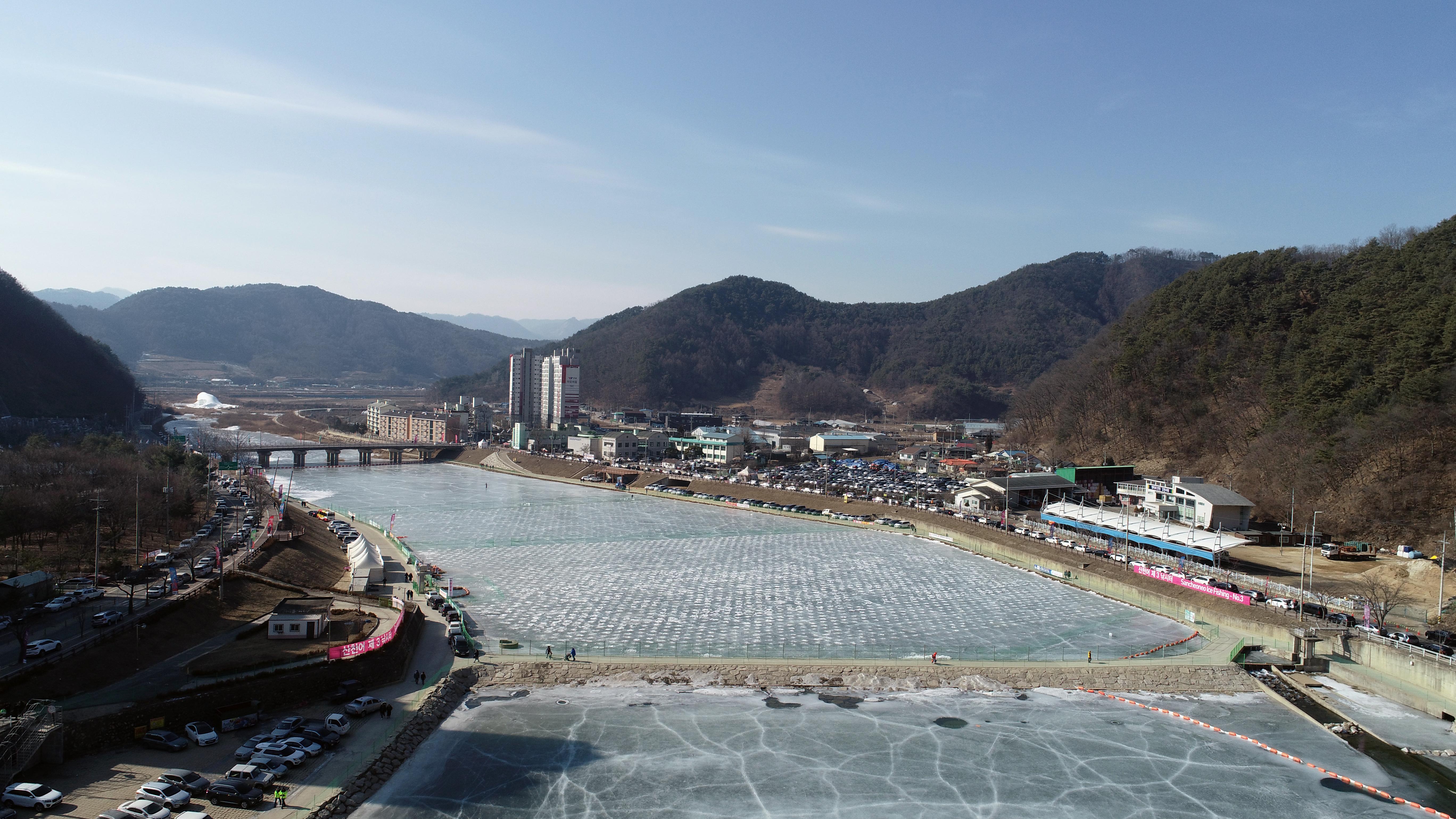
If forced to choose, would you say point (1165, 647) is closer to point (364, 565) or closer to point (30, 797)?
point (364, 565)

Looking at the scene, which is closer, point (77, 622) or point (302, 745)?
point (302, 745)

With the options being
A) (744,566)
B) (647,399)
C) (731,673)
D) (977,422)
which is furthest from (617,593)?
(647,399)

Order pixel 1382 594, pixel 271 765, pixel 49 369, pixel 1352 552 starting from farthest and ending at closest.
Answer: pixel 49 369 < pixel 1352 552 < pixel 1382 594 < pixel 271 765

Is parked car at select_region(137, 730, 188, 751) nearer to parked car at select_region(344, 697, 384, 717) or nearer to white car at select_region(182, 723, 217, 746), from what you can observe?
white car at select_region(182, 723, 217, 746)

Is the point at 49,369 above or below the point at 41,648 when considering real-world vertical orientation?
above

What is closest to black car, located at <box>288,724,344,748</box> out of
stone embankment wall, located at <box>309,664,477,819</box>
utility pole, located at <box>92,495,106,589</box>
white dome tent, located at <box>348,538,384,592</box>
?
stone embankment wall, located at <box>309,664,477,819</box>

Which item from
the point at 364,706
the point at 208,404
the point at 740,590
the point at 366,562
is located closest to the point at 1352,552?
the point at 740,590

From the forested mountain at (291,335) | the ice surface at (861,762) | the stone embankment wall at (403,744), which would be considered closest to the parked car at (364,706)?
the stone embankment wall at (403,744)

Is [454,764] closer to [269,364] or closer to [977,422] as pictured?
[977,422]
